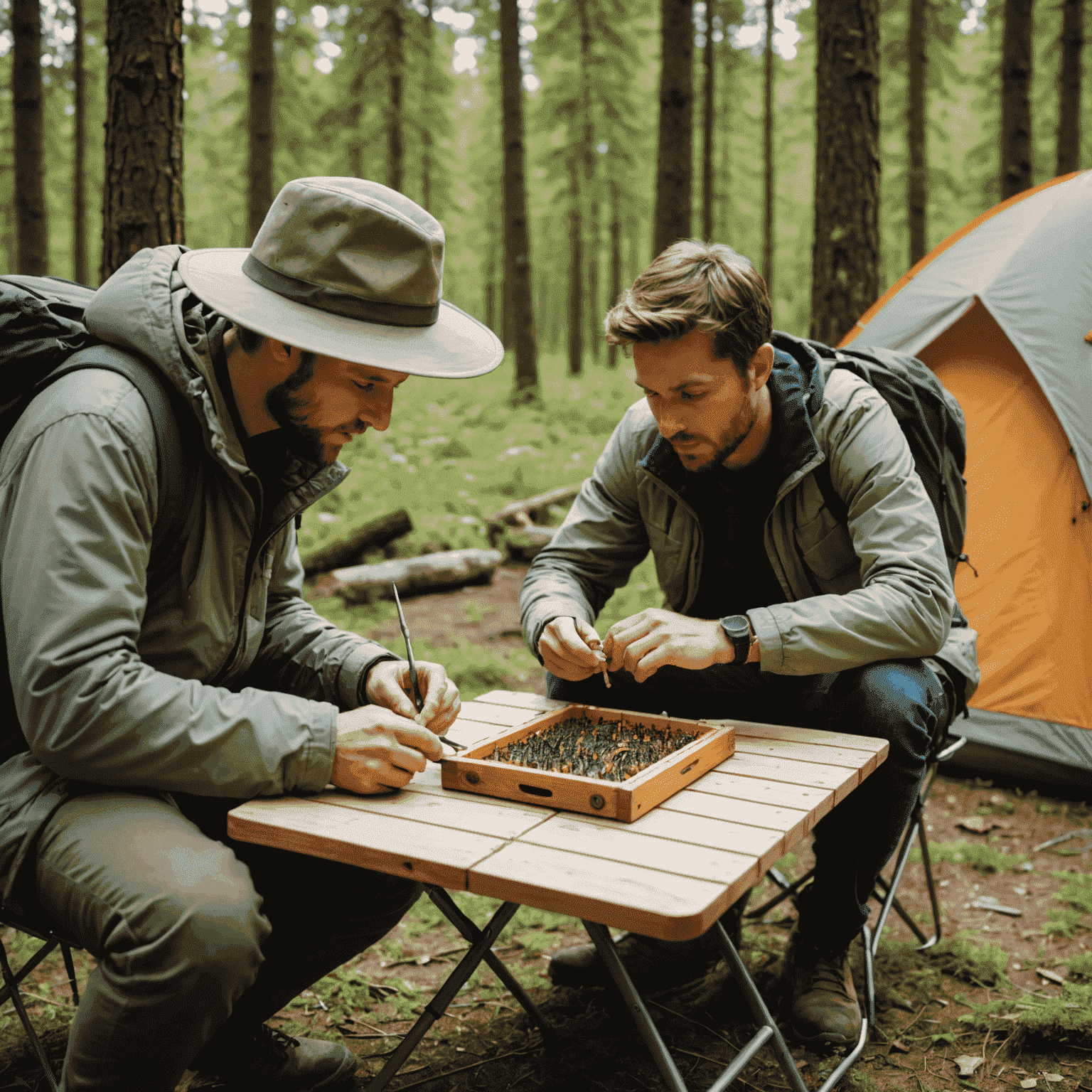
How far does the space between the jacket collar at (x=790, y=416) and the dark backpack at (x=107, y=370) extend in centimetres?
141

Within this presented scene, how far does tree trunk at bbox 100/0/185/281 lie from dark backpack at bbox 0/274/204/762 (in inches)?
82.9

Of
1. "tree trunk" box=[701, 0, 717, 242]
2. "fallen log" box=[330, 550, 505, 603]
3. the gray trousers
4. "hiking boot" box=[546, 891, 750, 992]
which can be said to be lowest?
"hiking boot" box=[546, 891, 750, 992]

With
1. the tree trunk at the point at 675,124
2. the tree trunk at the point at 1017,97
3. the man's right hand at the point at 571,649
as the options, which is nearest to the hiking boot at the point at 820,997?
the man's right hand at the point at 571,649

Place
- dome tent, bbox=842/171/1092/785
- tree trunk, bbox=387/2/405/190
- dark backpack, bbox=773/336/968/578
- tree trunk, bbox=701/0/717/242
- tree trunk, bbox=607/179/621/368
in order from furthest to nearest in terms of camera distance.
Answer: tree trunk, bbox=607/179/621/368 → tree trunk, bbox=701/0/717/242 → tree trunk, bbox=387/2/405/190 → dome tent, bbox=842/171/1092/785 → dark backpack, bbox=773/336/968/578

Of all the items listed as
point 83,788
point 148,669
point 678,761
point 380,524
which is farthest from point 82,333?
point 380,524

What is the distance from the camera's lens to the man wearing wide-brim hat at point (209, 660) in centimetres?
181

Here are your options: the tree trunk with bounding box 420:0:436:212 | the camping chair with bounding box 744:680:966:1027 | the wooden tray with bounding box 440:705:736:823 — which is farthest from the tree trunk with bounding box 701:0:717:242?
the wooden tray with bounding box 440:705:736:823

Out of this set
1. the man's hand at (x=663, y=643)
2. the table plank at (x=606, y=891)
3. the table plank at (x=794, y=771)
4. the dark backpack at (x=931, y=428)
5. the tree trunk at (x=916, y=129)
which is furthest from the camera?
the tree trunk at (x=916, y=129)

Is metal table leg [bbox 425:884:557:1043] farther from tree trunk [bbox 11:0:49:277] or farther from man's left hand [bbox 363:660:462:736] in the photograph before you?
tree trunk [bbox 11:0:49:277]

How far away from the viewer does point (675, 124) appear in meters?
9.85

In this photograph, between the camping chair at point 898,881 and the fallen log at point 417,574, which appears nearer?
the camping chair at point 898,881

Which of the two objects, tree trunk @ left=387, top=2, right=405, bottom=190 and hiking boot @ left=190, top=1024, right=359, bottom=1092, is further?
tree trunk @ left=387, top=2, right=405, bottom=190

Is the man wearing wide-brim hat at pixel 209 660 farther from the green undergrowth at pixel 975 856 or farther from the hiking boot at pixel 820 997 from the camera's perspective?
the green undergrowth at pixel 975 856

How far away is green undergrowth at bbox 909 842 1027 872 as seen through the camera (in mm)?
4090
